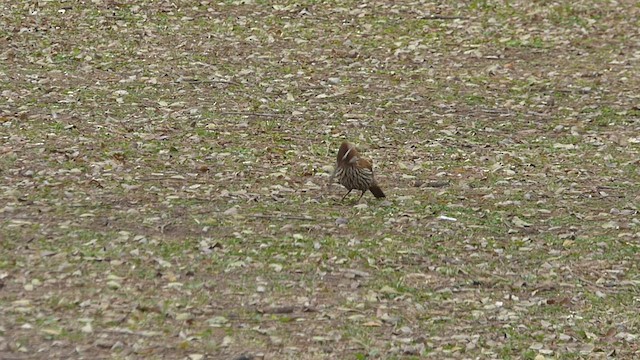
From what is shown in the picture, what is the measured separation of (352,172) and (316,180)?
0.95 metres

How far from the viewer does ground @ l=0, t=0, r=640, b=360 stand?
6.83 meters

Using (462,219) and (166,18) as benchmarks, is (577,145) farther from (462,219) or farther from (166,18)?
(166,18)

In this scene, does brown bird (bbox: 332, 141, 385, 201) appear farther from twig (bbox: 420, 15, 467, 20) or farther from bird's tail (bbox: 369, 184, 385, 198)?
twig (bbox: 420, 15, 467, 20)

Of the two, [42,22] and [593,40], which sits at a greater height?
[42,22]

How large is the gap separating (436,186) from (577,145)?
2.22 metres

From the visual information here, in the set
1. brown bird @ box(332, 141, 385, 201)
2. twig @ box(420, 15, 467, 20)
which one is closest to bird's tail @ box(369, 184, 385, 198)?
brown bird @ box(332, 141, 385, 201)

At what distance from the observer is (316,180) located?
9.95m

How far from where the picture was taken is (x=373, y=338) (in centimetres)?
671

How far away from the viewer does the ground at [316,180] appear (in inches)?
269

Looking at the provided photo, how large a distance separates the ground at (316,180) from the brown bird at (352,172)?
23 centimetres

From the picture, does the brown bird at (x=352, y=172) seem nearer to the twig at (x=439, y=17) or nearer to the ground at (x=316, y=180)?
the ground at (x=316, y=180)

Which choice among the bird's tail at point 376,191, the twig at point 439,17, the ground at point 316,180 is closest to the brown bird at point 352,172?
the bird's tail at point 376,191

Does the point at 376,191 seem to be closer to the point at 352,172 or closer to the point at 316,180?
the point at 352,172

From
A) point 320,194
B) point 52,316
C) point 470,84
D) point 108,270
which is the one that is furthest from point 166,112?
point 52,316
